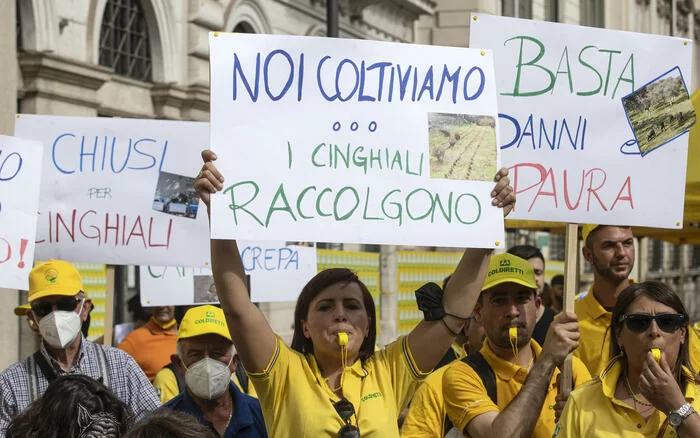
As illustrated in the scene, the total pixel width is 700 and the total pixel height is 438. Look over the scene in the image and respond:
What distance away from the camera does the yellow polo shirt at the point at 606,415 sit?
3.68 m

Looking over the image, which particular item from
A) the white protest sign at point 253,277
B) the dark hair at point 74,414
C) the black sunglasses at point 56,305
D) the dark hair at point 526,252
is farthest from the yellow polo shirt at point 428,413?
the white protest sign at point 253,277

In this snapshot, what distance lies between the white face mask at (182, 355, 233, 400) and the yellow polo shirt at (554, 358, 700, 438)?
61.5 inches

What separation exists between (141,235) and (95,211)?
0.94ft

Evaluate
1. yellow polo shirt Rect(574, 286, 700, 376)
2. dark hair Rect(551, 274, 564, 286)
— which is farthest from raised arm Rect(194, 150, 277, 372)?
dark hair Rect(551, 274, 564, 286)

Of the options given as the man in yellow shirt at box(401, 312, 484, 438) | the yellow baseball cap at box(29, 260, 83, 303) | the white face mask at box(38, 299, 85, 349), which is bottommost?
the man in yellow shirt at box(401, 312, 484, 438)

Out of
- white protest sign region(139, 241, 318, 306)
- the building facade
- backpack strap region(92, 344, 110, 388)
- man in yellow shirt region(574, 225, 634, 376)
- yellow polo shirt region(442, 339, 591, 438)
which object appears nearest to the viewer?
yellow polo shirt region(442, 339, 591, 438)

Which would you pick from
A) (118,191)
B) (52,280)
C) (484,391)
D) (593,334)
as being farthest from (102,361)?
(593,334)

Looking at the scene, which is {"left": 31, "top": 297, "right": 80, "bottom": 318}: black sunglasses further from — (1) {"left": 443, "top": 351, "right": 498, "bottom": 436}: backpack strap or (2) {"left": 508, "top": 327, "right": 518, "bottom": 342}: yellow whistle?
(2) {"left": 508, "top": 327, "right": 518, "bottom": 342}: yellow whistle

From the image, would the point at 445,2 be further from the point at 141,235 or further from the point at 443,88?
the point at 443,88

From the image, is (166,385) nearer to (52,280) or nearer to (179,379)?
(179,379)

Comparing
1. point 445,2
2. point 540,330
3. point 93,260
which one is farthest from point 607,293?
point 445,2

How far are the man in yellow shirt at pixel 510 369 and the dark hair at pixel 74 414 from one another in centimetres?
139

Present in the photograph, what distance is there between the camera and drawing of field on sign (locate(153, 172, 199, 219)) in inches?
259

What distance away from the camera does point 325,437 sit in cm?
376
